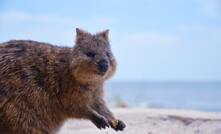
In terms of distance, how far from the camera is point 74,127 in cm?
1077

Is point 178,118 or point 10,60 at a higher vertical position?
point 10,60

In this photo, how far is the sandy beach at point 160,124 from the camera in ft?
33.8

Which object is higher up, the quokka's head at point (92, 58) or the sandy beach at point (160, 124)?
the quokka's head at point (92, 58)

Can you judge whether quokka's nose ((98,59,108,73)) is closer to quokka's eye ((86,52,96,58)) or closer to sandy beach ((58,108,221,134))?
quokka's eye ((86,52,96,58))

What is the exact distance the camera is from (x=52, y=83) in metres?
8.78

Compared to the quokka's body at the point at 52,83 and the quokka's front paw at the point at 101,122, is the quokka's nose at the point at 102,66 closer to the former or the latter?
the quokka's body at the point at 52,83

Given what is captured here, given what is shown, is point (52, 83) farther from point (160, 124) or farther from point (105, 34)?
point (160, 124)

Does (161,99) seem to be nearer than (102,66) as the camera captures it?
No

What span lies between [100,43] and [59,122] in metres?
1.23

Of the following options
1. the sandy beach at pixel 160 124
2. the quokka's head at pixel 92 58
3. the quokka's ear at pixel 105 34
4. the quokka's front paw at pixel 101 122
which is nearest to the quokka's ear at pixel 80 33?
the quokka's head at pixel 92 58

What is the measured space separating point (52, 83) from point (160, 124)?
8.92 feet

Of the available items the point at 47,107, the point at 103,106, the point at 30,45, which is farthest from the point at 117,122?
the point at 30,45

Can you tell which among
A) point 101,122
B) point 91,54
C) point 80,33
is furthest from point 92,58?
point 101,122

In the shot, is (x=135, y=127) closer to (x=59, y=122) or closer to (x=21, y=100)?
(x=59, y=122)
